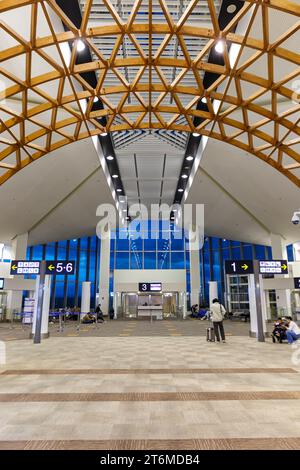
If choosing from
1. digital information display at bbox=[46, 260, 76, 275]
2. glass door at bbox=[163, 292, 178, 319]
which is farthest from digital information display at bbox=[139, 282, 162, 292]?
digital information display at bbox=[46, 260, 76, 275]

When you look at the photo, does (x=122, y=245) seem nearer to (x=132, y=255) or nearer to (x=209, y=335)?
(x=132, y=255)

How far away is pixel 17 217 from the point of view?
2323 centimetres

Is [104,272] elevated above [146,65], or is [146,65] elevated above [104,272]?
[146,65]

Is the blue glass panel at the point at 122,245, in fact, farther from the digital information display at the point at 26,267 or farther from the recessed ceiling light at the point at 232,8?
the recessed ceiling light at the point at 232,8

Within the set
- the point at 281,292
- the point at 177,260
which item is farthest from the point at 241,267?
the point at 177,260

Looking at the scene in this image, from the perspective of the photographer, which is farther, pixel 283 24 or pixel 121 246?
pixel 121 246

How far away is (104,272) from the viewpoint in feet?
108

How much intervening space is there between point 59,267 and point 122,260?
1976 cm

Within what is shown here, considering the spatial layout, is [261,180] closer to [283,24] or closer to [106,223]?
[283,24]

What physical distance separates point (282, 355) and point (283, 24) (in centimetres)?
1071

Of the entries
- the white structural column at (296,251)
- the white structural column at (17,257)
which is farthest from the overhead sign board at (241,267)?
the white structural column at (17,257)

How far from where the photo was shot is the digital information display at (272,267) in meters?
13.7

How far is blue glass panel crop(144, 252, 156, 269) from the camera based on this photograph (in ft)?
115

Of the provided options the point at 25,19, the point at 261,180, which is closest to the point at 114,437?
the point at 25,19
